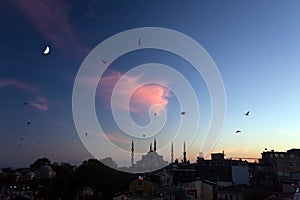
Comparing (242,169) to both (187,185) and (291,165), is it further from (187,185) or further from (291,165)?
(187,185)

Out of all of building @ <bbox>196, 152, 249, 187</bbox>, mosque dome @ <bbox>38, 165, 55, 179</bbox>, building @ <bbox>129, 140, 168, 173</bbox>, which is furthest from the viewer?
building @ <bbox>129, 140, 168, 173</bbox>

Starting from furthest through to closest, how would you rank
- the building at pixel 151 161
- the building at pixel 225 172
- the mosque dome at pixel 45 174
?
the building at pixel 151 161 → the mosque dome at pixel 45 174 → the building at pixel 225 172

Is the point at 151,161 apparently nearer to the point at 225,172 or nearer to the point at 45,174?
the point at 45,174

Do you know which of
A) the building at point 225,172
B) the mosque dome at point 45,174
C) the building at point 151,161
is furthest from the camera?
the building at point 151,161

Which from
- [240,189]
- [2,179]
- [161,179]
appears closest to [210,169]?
[161,179]

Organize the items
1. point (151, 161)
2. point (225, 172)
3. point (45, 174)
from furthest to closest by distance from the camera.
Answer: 1. point (151, 161)
2. point (45, 174)
3. point (225, 172)

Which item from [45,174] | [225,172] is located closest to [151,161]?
[45,174]

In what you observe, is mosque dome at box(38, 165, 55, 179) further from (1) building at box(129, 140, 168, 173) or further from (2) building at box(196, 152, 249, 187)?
(2) building at box(196, 152, 249, 187)

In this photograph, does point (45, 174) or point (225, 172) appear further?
point (45, 174)

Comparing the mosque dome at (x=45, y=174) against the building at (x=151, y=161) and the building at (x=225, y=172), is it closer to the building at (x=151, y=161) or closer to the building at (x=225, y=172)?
the building at (x=151, y=161)

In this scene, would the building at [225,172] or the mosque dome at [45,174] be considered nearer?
the building at [225,172]

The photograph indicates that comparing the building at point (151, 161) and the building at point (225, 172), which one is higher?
the building at point (151, 161)

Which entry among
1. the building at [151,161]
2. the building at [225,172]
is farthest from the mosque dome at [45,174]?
the building at [225,172]

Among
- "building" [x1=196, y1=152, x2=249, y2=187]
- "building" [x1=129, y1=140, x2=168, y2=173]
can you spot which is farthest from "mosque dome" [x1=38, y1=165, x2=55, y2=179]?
"building" [x1=196, y1=152, x2=249, y2=187]
